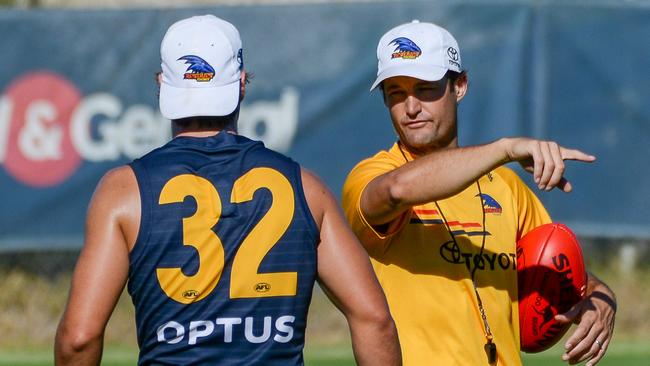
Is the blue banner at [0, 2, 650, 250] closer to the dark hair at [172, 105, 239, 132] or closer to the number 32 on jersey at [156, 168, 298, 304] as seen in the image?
the dark hair at [172, 105, 239, 132]

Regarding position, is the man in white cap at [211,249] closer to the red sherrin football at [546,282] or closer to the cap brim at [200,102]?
the cap brim at [200,102]

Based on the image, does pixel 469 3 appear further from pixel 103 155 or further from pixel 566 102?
pixel 103 155

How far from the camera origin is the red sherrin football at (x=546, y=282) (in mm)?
4289

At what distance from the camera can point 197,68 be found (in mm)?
3527

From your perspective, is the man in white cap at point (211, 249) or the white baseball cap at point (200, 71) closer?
the man in white cap at point (211, 249)

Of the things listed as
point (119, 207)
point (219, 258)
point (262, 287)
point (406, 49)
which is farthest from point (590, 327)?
point (119, 207)

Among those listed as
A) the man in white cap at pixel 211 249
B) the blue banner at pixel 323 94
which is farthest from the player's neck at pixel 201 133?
the blue banner at pixel 323 94

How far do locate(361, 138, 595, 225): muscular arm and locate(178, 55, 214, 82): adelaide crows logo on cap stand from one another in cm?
66

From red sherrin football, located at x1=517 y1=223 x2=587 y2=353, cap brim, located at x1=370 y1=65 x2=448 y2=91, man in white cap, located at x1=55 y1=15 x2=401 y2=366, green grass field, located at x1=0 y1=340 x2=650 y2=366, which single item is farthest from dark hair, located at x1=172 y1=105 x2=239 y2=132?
green grass field, located at x1=0 y1=340 x2=650 y2=366

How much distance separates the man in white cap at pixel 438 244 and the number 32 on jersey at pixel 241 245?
19.3 inches

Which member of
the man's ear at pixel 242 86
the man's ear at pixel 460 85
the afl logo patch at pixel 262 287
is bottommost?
the afl logo patch at pixel 262 287

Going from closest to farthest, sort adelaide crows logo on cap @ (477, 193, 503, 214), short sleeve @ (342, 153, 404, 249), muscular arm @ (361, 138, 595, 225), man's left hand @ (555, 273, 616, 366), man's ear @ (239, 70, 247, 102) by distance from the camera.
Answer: muscular arm @ (361, 138, 595, 225)
man's ear @ (239, 70, 247, 102)
short sleeve @ (342, 153, 404, 249)
man's left hand @ (555, 273, 616, 366)
adelaide crows logo on cap @ (477, 193, 503, 214)

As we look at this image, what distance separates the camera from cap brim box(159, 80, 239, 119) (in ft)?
11.5

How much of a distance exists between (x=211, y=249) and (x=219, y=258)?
0.03 meters
